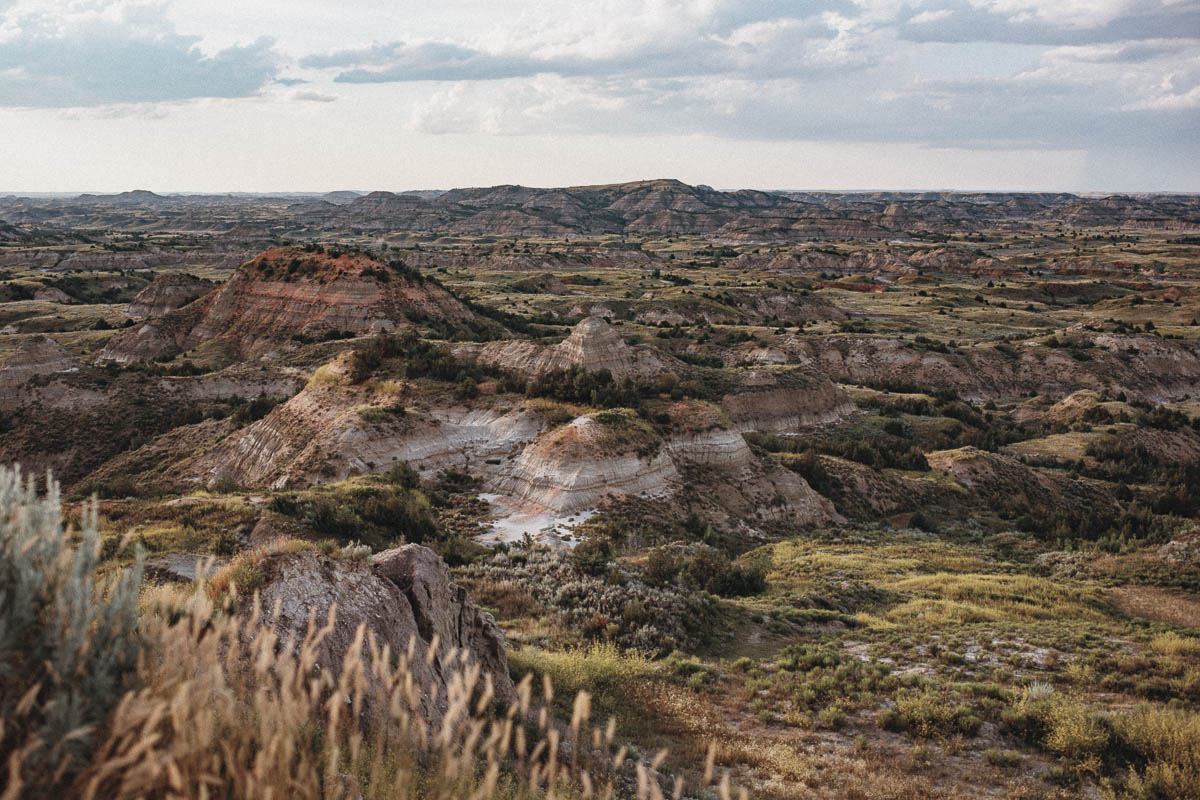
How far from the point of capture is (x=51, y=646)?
9.50 feet

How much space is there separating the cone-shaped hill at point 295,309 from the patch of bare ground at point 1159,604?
48204 mm

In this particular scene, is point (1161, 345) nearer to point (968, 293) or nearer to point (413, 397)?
point (968, 293)

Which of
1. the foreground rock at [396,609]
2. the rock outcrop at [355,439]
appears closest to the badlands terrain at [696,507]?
the foreground rock at [396,609]

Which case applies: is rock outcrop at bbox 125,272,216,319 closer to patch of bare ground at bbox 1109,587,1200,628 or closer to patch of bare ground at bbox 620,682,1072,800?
patch of bare ground at bbox 620,682,1072,800

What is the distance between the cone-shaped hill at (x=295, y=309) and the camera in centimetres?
5503

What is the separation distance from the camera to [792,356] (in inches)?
2515

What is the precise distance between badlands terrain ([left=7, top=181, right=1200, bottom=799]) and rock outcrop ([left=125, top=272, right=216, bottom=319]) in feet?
1.06

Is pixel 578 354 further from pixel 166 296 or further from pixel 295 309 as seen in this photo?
pixel 166 296

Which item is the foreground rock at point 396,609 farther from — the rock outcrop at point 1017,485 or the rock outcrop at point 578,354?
the rock outcrop at point 1017,485

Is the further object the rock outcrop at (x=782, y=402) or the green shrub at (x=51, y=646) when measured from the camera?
the rock outcrop at (x=782, y=402)

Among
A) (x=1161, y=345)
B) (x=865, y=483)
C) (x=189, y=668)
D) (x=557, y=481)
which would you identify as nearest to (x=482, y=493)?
(x=557, y=481)

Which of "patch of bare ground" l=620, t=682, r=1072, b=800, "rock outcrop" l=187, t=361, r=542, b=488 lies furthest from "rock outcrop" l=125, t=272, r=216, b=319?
"patch of bare ground" l=620, t=682, r=1072, b=800

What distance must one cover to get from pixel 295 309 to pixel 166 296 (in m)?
24.7

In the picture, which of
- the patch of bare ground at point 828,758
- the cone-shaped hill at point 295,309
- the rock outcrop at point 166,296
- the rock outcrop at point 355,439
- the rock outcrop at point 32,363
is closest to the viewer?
the patch of bare ground at point 828,758
